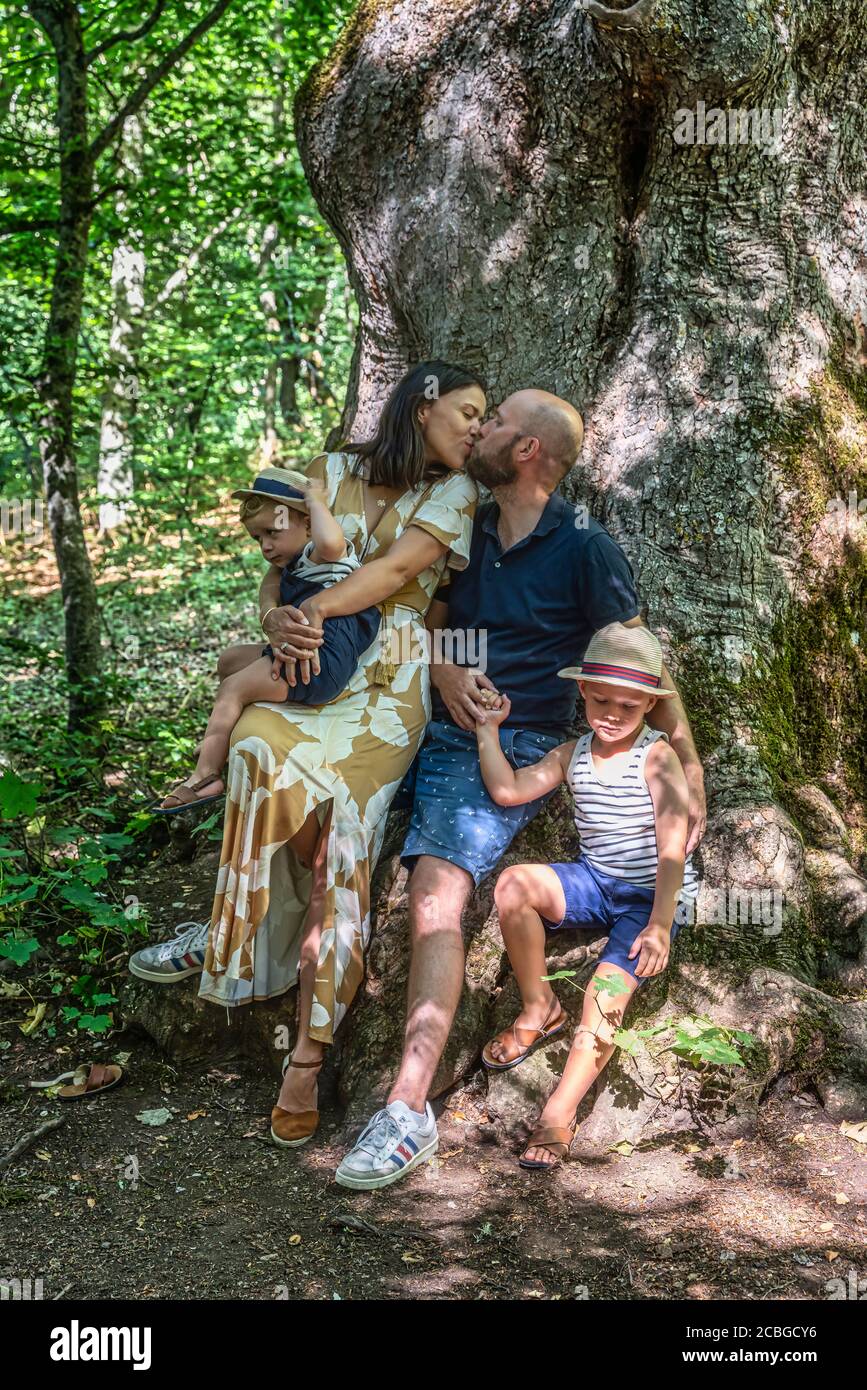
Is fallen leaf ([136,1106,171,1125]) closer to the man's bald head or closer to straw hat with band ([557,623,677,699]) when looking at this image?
straw hat with band ([557,623,677,699])

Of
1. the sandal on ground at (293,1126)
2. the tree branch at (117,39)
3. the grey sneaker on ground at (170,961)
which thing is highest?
the tree branch at (117,39)

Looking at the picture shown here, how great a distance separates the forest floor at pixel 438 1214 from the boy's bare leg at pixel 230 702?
1177 millimetres

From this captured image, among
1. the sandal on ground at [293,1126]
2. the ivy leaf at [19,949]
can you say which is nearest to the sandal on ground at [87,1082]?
the ivy leaf at [19,949]

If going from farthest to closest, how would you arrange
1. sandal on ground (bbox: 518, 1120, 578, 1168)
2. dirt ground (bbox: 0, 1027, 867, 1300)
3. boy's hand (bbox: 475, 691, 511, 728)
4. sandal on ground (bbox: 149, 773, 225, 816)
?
1. sandal on ground (bbox: 149, 773, 225, 816)
2. boy's hand (bbox: 475, 691, 511, 728)
3. sandal on ground (bbox: 518, 1120, 578, 1168)
4. dirt ground (bbox: 0, 1027, 867, 1300)

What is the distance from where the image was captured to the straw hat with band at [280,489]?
4.05m

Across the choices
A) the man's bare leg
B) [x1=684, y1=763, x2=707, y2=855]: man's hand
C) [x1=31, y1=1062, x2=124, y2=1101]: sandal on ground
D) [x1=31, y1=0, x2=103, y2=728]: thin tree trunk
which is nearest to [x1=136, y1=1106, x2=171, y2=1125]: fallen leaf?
[x1=31, y1=1062, x2=124, y2=1101]: sandal on ground

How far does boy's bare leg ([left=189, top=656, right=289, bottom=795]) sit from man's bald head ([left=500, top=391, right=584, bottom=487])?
1.22m

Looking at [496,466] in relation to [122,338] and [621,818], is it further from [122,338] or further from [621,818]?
[122,338]

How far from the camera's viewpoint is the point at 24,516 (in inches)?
652

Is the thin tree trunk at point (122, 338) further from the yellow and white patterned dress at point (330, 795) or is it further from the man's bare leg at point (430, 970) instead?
the man's bare leg at point (430, 970)

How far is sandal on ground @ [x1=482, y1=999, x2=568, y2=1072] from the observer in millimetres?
3645

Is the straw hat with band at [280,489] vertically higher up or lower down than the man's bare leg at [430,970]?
higher up

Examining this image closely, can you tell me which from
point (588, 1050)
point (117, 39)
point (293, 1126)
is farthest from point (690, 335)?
point (117, 39)

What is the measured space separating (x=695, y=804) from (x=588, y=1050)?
2.84 feet
